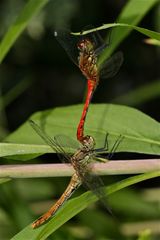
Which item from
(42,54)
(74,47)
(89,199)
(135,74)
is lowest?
(135,74)

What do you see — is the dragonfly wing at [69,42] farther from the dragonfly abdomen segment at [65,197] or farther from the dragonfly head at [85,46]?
the dragonfly abdomen segment at [65,197]

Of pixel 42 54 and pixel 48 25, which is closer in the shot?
pixel 48 25

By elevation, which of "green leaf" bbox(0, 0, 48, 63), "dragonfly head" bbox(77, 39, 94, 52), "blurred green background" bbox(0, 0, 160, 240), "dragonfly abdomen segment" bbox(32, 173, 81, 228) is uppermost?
"green leaf" bbox(0, 0, 48, 63)

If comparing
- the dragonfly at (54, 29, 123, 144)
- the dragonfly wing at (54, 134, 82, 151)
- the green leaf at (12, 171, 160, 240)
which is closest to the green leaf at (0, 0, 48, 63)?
the dragonfly at (54, 29, 123, 144)

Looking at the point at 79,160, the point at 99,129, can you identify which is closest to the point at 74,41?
the point at 99,129

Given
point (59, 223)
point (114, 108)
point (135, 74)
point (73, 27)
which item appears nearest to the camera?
point (59, 223)

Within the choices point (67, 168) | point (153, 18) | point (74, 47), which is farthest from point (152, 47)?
point (67, 168)

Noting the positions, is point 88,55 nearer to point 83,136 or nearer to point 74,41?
point 74,41

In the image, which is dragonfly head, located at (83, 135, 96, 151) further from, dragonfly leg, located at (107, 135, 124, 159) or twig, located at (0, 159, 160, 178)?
twig, located at (0, 159, 160, 178)

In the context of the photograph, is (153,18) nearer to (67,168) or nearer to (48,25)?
(48,25)
